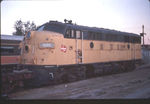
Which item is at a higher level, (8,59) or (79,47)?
(79,47)

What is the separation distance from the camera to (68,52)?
10.3 m

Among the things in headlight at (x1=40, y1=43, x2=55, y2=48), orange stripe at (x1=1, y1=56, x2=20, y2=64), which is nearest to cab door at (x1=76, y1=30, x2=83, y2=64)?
headlight at (x1=40, y1=43, x2=55, y2=48)

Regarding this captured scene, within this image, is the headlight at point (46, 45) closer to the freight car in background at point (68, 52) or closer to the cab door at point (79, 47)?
the freight car in background at point (68, 52)

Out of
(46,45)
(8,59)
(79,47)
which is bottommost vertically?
(8,59)

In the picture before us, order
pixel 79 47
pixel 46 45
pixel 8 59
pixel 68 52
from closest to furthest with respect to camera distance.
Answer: pixel 46 45 < pixel 68 52 < pixel 79 47 < pixel 8 59

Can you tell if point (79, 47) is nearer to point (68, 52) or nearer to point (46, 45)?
point (68, 52)

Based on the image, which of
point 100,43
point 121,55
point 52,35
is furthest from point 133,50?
point 52,35

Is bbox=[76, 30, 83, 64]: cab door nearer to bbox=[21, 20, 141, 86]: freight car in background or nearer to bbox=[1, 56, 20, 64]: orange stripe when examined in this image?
bbox=[21, 20, 141, 86]: freight car in background

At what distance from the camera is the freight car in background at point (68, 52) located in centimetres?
917

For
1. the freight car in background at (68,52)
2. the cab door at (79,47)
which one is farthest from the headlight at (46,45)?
the cab door at (79,47)

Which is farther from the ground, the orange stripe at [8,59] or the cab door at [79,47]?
the cab door at [79,47]

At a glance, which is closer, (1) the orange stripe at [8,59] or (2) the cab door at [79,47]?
(2) the cab door at [79,47]

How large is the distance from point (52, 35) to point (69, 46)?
139cm

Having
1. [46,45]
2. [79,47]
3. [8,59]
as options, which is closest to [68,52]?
[79,47]
